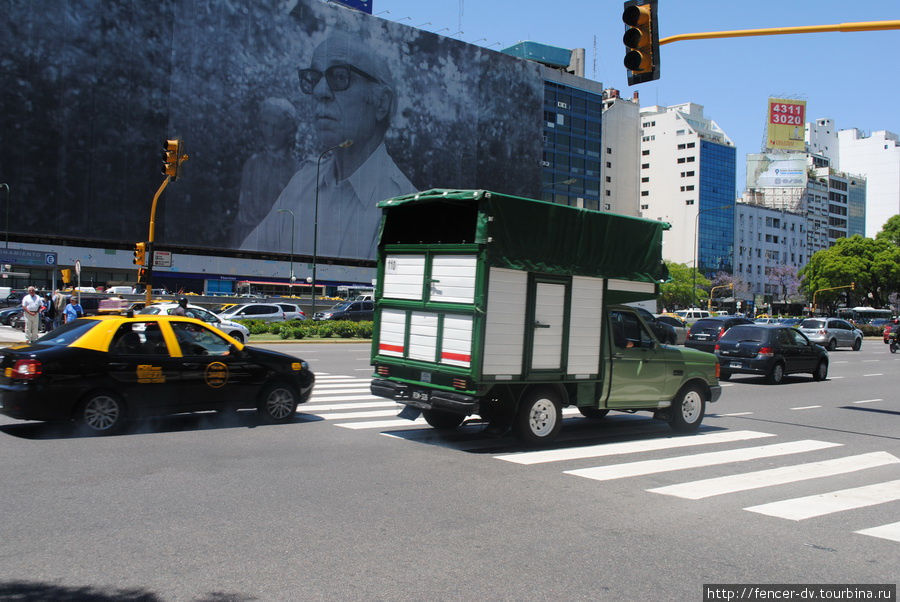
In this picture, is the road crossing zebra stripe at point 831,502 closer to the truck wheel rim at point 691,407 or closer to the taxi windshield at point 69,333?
the truck wheel rim at point 691,407

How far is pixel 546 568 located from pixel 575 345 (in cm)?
539

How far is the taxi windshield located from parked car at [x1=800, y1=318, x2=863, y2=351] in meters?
39.3

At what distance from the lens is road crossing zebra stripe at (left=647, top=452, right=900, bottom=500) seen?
8164 millimetres

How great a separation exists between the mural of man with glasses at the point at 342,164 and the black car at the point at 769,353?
227 feet

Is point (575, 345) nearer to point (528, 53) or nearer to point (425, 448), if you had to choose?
point (425, 448)

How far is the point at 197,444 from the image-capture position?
982 centimetres

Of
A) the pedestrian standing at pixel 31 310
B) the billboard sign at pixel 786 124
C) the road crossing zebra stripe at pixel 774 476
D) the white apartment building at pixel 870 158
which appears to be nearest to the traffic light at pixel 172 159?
the pedestrian standing at pixel 31 310

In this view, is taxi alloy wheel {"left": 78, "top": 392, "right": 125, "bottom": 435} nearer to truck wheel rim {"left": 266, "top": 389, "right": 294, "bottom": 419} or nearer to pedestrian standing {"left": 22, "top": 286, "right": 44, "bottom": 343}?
truck wheel rim {"left": 266, "top": 389, "right": 294, "bottom": 419}

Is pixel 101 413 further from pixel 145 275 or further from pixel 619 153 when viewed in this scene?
pixel 619 153

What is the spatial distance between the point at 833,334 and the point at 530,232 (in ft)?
124

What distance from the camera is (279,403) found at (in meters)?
11.8

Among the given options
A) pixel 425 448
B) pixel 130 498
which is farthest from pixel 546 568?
pixel 425 448

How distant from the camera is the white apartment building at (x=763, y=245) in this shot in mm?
132500

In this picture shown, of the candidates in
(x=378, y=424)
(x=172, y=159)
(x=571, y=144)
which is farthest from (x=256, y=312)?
(x=571, y=144)
